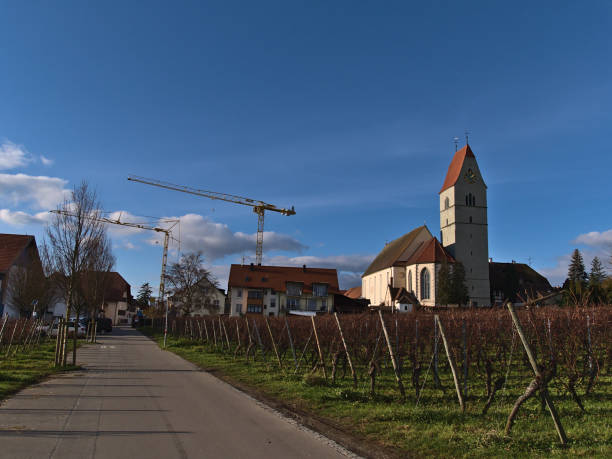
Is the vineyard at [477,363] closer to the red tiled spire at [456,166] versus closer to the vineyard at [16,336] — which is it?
the vineyard at [16,336]

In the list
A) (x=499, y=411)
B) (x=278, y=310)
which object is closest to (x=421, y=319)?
(x=499, y=411)

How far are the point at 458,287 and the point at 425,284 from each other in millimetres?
7239

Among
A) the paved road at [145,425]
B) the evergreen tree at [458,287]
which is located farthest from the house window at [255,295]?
the paved road at [145,425]

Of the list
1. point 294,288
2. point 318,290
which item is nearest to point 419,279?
point 318,290

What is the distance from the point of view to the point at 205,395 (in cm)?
1156

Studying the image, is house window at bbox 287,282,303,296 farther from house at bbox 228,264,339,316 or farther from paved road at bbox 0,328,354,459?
paved road at bbox 0,328,354,459

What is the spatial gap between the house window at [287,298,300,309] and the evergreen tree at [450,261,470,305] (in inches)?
870

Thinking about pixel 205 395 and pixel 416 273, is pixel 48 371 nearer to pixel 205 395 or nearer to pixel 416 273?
pixel 205 395

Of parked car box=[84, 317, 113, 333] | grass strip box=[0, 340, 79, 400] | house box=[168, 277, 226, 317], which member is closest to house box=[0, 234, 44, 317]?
parked car box=[84, 317, 113, 333]

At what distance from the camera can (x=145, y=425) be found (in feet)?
25.9

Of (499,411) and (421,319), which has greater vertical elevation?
(421,319)

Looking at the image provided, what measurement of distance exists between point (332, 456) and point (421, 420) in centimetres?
262

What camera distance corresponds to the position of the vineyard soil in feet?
21.8

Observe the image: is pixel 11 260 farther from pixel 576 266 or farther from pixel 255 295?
pixel 576 266
